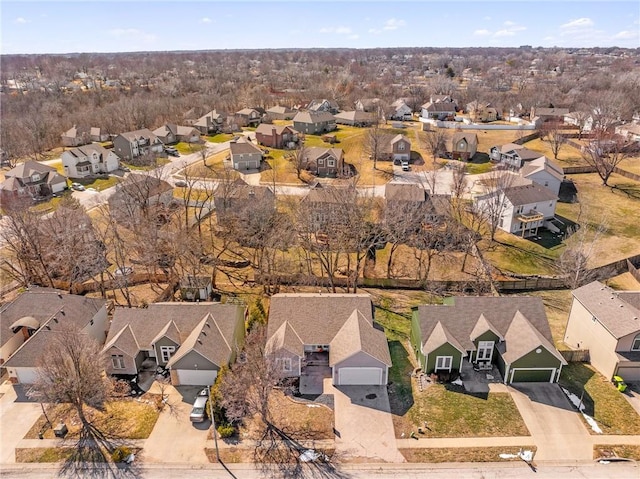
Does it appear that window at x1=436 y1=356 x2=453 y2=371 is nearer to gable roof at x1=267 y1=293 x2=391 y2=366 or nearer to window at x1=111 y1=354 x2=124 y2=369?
gable roof at x1=267 y1=293 x2=391 y2=366

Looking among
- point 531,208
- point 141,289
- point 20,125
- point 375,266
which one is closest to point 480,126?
point 531,208

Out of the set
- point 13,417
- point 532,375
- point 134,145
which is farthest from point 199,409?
point 134,145

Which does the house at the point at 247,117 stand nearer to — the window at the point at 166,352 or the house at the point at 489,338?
the window at the point at 166,352

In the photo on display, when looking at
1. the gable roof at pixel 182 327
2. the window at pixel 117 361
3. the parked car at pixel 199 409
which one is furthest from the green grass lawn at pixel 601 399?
the window at pixel 117 361

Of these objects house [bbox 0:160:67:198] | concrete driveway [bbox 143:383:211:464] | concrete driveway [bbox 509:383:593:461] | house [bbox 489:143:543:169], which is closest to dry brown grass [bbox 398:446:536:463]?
concrete driveway [bbox 509:383:593:461]

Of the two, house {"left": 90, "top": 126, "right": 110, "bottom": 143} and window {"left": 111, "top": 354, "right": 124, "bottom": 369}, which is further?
house {"left": 90, "top": 126, "right": 110, "bottom": 143}

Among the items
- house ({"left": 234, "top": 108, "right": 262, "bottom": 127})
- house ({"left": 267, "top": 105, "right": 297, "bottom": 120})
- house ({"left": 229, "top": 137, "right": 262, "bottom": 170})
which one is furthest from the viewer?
house ({"left": 267, "top": 105, "right": 297, "bottom": 120})

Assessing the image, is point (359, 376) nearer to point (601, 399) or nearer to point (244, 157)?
point (601, 399)
